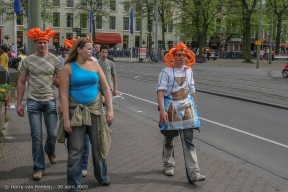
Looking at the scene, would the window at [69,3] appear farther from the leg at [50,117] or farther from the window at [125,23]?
the leg at [50,117]

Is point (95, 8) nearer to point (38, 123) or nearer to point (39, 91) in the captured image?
point (39, 91)

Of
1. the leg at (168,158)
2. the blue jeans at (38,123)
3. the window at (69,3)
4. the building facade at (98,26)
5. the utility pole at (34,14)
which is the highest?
the window at (69,3)

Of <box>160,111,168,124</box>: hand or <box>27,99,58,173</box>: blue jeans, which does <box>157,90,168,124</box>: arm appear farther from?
<box>27,99,58,173</box>: blue jeans

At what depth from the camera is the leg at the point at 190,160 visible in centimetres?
550

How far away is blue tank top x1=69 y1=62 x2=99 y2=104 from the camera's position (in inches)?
195

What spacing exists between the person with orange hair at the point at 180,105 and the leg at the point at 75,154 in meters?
1.09

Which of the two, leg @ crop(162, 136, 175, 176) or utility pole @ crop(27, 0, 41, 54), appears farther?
utility pole @ crop(27, 0, 41, 54)

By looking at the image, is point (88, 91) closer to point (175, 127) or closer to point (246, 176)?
point (175, 127)

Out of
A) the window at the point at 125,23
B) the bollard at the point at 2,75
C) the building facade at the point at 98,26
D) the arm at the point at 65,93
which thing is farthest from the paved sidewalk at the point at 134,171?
the window at the point at 125,23

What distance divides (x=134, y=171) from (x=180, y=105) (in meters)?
→ 1.12

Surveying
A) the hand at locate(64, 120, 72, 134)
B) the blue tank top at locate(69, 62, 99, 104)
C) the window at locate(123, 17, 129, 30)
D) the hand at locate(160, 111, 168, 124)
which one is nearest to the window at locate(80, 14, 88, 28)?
the window at locate(123, 17, 129, 30)

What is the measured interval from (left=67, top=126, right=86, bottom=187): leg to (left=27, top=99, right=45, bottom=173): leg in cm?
74

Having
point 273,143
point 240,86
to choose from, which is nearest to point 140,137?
point 273,143

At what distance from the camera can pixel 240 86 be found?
1909cm
